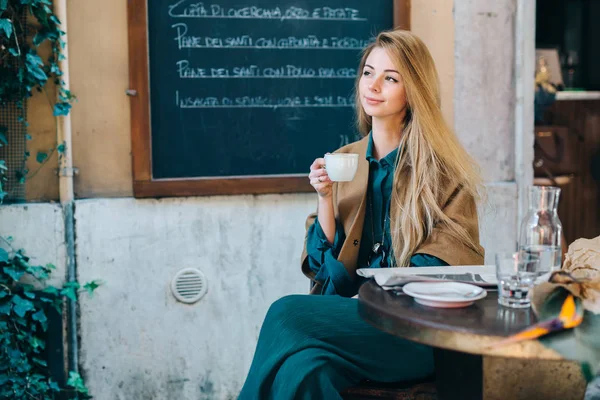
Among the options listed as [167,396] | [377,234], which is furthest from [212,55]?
[167,396]

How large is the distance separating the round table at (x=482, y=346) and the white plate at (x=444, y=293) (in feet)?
0.05

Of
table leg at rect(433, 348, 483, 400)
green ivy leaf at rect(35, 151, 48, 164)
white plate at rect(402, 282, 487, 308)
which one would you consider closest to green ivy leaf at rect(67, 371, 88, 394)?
green ivy leaf at rect(35, 151, 48, 164)

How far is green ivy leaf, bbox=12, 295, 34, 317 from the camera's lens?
3.12 meters

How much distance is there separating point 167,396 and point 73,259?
79 cm

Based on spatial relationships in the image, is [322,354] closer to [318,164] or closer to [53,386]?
[318,164]

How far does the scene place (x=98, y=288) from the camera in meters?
3.43

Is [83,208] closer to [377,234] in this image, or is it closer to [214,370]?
[214,370]

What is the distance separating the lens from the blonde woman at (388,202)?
2.21 meters

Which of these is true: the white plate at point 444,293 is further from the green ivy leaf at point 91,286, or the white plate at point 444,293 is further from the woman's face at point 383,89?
the green ivy leaf at point 91,286

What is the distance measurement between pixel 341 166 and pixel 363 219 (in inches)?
12.3

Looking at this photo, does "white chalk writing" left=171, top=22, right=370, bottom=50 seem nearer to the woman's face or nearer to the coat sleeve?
the woman's face

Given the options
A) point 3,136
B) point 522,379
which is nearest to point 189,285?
point 3,136

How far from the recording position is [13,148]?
3.32 metres

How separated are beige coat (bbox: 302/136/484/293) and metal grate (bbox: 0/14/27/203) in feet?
4.56
